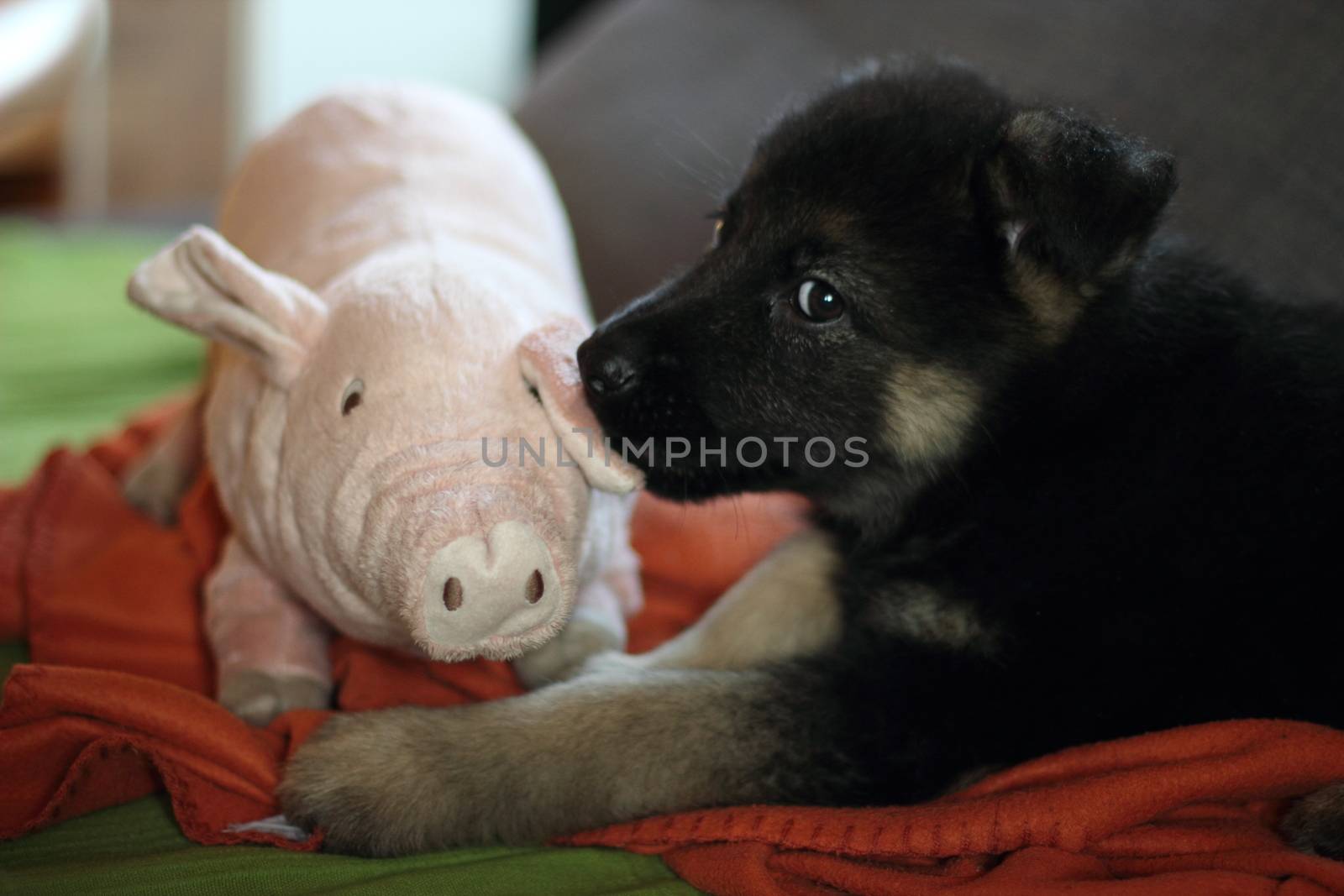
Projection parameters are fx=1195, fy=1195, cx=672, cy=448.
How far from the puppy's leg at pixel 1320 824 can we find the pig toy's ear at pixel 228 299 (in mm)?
1467

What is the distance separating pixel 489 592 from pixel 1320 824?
110 cm

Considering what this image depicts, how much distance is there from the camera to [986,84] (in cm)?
195

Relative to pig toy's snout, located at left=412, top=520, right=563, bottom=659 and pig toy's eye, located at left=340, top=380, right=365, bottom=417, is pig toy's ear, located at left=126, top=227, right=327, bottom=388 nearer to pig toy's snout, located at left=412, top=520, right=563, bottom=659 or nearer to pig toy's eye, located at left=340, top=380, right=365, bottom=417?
pig toy's eye, located at left=340, top=380, right=365, bottom=417

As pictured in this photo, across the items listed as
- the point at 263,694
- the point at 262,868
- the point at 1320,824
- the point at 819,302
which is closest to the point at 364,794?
the point at 262,868

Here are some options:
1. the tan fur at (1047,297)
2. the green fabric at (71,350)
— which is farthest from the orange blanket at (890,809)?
the green fabric at (71,350)

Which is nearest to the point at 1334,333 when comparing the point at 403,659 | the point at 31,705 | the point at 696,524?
the point at 696,524

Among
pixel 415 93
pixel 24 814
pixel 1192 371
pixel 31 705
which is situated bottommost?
pixel 24 814

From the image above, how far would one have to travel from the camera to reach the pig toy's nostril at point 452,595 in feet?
4.61

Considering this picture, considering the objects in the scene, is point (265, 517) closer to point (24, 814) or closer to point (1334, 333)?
point (24, 814)

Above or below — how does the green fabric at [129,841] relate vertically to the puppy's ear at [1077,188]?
below

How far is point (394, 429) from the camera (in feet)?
4.98

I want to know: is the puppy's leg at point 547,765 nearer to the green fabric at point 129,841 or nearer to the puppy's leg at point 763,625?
the green fabric at point 129,841

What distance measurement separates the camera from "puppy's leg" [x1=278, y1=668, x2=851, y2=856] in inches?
61.7

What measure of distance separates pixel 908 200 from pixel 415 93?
1.11m
